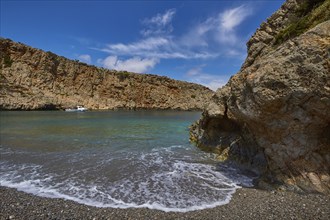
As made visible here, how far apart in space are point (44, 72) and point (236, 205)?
302ft

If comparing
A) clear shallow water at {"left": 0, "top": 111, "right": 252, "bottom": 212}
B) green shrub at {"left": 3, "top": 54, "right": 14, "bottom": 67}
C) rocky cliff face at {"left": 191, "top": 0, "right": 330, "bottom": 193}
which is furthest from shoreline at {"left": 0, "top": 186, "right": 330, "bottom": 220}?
green shrub at {"left": 3, "top": 54, "right": 14, "bottom": 67}

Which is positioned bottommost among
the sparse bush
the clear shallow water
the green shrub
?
the clear shallow water

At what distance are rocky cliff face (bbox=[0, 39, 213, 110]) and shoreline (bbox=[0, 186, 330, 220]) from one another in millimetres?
75612

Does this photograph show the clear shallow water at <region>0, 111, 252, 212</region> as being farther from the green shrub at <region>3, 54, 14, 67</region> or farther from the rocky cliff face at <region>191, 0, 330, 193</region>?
the green shrub at <region>3, 54, 14, 67</region>

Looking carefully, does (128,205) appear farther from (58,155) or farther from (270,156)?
(58,155)

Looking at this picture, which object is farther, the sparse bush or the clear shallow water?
the sparse bush

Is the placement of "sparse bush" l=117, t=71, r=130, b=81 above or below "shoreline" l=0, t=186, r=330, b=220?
above

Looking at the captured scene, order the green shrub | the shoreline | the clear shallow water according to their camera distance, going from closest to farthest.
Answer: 1. the shoreline
2. the clear shallow water
3. the green shrub

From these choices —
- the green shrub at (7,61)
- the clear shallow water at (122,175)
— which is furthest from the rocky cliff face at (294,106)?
the green shrub at (7,61)

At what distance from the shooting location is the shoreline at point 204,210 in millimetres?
6691

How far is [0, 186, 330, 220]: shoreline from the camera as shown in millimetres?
6691

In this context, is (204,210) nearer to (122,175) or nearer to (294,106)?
(294,106)

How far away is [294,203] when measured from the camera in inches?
287

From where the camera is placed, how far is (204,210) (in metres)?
7.32
